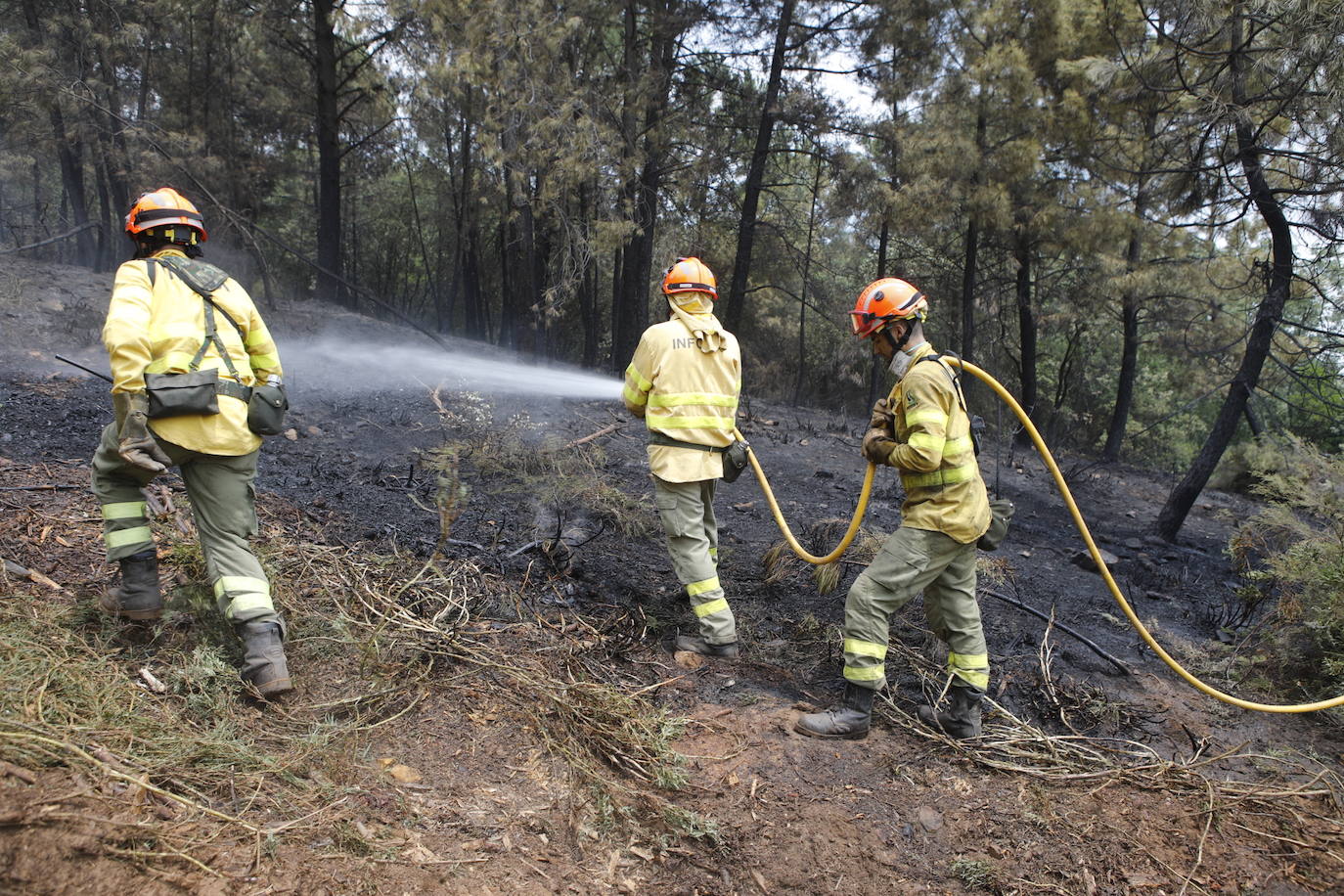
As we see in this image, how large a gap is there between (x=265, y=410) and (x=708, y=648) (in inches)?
96.0

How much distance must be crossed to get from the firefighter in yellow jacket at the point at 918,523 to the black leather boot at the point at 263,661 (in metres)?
2.19

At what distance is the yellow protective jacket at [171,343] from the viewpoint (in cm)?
294

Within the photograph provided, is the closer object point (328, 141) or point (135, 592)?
point (135, 592)

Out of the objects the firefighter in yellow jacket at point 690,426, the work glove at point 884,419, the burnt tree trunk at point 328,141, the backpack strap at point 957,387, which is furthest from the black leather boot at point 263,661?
the burnt tree trunk at point 328,141

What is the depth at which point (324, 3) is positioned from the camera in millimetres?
14484

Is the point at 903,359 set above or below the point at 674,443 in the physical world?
above

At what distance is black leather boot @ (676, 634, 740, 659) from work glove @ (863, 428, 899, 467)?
1287mm

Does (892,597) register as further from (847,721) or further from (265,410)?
(265,410)

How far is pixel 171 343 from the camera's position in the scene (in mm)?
3051

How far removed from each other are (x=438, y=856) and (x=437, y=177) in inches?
1030

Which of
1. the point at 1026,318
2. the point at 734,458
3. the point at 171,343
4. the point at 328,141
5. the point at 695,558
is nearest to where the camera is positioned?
the point at 171,343

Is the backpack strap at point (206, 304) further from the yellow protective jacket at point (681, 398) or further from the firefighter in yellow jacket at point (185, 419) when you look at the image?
the yellow protective jacket at point (681, 398)

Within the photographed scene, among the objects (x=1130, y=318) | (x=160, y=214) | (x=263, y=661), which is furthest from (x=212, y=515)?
(x=1130, y=318)

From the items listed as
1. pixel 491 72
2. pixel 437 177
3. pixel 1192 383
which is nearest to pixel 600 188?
pixel 491 72
